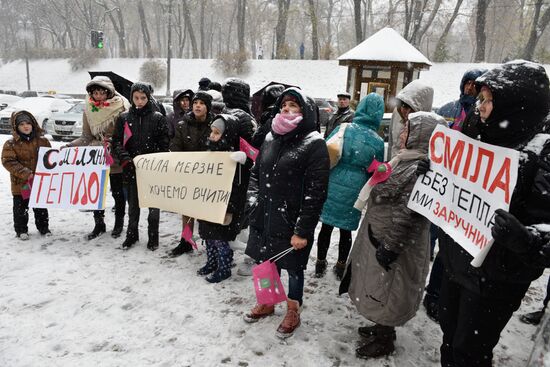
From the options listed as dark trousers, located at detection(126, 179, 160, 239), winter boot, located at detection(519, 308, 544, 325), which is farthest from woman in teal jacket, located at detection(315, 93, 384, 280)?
dark trousers, located at detection(126, 179, 160, 239)

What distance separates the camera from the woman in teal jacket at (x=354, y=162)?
3.61 meters

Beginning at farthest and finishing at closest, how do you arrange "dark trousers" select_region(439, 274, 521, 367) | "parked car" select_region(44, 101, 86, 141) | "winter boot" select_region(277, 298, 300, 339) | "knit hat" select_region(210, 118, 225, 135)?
Answer: "parked car" select_region(44, 101, 86, 141)
"knit hat" select_region(210, 118, 225, 135)
"winter boot" select_region(277, 298, 300, 339)
"dark trousers" select_region(439, 274, 521, 367)

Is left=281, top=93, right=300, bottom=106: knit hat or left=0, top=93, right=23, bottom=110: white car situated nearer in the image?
left=281, top=93, right=300, bottom=106: knit hat

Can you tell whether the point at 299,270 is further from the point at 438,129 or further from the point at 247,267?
the point at 438,129

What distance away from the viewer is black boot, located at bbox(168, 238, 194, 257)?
181 inches

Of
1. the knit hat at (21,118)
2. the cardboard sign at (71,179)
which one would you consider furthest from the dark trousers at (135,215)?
the knit hat at (21,118)

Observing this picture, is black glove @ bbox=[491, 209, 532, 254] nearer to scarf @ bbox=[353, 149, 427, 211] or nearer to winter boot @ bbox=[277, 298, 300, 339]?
scarf @ bbox=[353, 149, 427, 211]

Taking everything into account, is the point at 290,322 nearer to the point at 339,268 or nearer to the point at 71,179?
the point at 339,268

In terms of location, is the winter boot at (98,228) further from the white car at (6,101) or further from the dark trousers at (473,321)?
the white car at (6,101)

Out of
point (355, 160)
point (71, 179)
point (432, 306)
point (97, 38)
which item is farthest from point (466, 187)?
point (97, 38)

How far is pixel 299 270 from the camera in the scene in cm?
311

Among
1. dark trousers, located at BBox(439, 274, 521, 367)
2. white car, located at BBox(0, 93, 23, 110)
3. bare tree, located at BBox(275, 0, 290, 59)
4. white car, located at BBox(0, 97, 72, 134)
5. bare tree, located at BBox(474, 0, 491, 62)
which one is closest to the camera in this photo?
dark trousers, located at BBox(439, 274, 521, 367)

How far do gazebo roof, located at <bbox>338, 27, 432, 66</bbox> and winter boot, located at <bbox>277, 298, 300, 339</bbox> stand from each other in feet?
37.9

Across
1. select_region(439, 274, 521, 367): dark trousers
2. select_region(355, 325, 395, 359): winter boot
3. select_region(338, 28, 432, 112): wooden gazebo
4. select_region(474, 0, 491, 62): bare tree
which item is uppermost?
select_region(474, 0, 491, 62): bare tree
